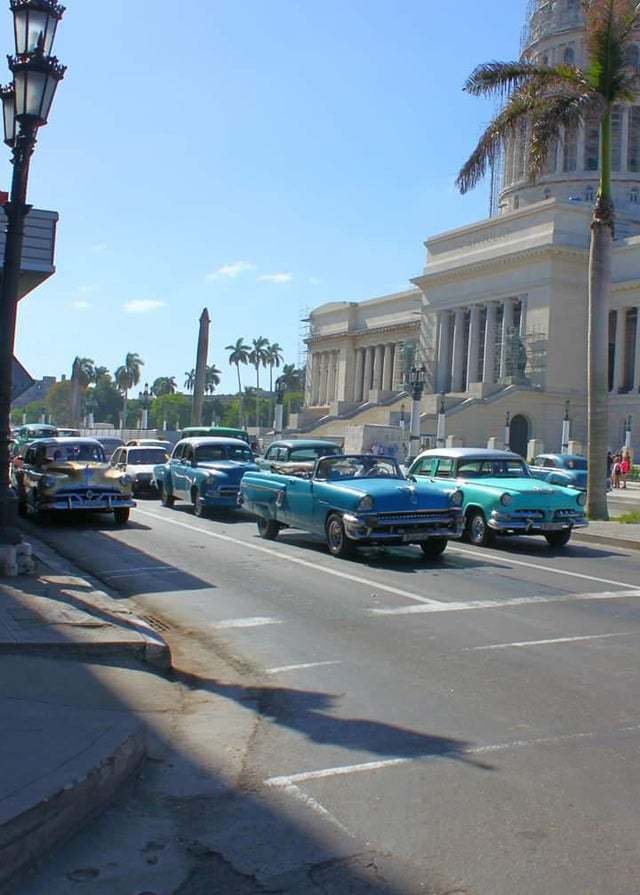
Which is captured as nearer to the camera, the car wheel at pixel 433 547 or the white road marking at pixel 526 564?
the white road marking at pixel 526 564

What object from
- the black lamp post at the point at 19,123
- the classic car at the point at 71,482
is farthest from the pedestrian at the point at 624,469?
the black lamp post at the point at 19,123

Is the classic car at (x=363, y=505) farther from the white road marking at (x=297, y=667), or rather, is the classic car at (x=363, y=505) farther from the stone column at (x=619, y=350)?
the stone column at (x=619, y=350)

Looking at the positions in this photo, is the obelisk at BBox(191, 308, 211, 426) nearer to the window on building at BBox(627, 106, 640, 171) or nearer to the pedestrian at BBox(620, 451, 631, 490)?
the pedestrian at BBox(620, 451, 631, 490)

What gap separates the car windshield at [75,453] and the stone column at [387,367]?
74.8 meters

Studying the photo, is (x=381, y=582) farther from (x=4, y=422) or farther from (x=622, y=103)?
(x=622, y=103)

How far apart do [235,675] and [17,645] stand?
167cm

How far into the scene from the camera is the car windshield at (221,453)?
2225cm

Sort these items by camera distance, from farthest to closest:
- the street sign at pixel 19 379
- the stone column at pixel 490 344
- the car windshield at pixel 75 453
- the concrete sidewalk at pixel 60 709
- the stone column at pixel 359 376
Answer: the stone column at pixel 359 376 < the stone column at pixel 490 344 < the car windshield at pixel 75 453 < the street sign at pixel 19 379 < the concrete sidewalk at pixel 60 709

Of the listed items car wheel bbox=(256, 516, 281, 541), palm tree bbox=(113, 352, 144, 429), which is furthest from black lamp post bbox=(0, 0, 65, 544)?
palm tree bbox=(113, 352, 144, 429)

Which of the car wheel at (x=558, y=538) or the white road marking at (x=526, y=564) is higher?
the car wheel at (x=558, y=538)

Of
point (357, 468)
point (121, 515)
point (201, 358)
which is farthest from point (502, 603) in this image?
point (201, 358)

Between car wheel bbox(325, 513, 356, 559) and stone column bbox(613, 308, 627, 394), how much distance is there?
5793 centimetres

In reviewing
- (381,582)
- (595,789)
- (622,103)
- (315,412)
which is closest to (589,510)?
→ (622,103)

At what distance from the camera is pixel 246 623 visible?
988cm
